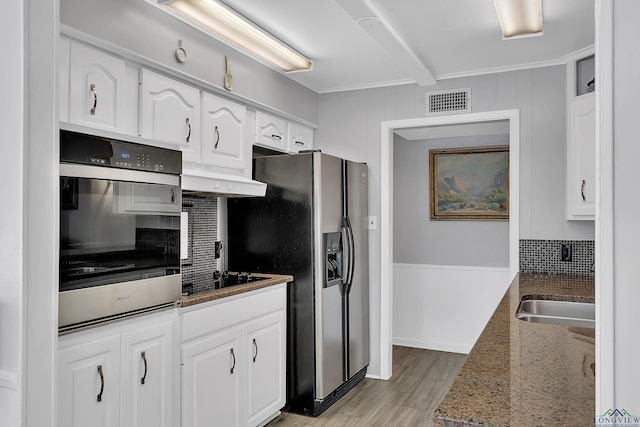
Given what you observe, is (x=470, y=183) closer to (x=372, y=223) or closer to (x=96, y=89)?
(x=372, y=223)

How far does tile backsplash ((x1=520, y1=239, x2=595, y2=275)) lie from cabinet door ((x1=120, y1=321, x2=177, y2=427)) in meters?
2.61

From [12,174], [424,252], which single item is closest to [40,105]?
[12,174]

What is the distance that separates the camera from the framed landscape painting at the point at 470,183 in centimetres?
488

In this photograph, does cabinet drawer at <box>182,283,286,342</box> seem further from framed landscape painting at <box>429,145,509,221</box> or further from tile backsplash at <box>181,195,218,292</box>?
framed landscape painting at <box>429,145,509,221</box>

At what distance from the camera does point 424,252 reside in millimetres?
5152

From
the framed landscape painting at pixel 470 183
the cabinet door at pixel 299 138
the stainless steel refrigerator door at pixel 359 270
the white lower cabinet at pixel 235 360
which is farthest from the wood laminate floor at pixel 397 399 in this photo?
the cabinet door at pixel 299 138

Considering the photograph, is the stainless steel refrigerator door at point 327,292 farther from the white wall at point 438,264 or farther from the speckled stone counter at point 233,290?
the white wall at point 438,264

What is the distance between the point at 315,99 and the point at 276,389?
8.05ft

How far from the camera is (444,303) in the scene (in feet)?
16.4

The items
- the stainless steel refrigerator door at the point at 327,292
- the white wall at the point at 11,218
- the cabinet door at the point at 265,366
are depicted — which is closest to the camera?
the white wall at the point at 11,218

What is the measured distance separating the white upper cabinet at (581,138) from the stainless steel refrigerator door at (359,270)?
4.97 feet

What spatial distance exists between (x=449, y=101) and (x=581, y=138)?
1.04 metres

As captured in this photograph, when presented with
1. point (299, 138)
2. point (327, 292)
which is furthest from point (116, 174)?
point (299, 138)

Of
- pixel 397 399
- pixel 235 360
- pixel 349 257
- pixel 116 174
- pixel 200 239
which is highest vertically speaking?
pixel 116 174
